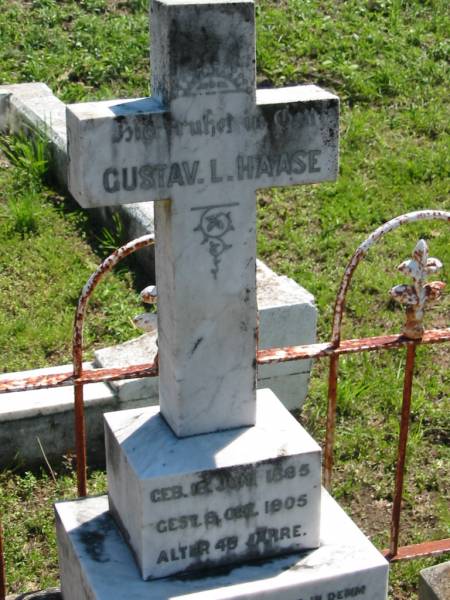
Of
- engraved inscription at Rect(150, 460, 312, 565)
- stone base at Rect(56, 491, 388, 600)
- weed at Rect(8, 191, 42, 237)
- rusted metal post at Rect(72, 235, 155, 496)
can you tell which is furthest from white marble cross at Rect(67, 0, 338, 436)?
weed at Rect(8, 191, 42, 237)

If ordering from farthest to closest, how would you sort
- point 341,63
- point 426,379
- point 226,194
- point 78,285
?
point 341,63
point 78,285
point 426,379
point 226,194

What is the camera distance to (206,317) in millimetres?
3238

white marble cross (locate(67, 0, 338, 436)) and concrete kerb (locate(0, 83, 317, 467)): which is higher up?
white marble cross (locate(67, 0, 338, 436))

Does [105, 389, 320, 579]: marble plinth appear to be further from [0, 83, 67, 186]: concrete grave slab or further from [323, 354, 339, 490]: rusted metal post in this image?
[0, 83, 67, 186]: concrete grave slab

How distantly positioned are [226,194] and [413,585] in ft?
6.04

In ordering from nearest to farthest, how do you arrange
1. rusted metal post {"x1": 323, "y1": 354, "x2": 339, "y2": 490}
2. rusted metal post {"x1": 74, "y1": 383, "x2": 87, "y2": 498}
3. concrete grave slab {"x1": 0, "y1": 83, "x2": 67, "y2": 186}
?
rusted metal post {"x1": 74, "y1": 383, "x2": 87, "y2": 498}
rusted metal post {"x1": 323, "y1": 354, "x2": 339, "y2": 490}
concrete grave slab {"x1": 0, "y1": 83, "x2": 67, "y2": 186}

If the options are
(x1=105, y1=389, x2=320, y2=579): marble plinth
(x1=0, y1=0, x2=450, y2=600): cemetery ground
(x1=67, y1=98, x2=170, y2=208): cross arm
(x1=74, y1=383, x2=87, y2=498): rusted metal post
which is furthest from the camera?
(x1=0, y1=0, x2=450, y2=600): cemetery ground

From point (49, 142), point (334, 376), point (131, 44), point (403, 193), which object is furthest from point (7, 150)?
point (334, 376)

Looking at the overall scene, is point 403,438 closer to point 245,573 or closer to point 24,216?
point 245,573

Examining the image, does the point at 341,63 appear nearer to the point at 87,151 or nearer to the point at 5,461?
the point at 5,461

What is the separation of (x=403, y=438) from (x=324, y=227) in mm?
2779

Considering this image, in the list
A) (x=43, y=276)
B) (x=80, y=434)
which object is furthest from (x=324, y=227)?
(x=80, y=434)

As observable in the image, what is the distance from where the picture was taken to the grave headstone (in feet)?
9.82

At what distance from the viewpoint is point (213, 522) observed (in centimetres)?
333
